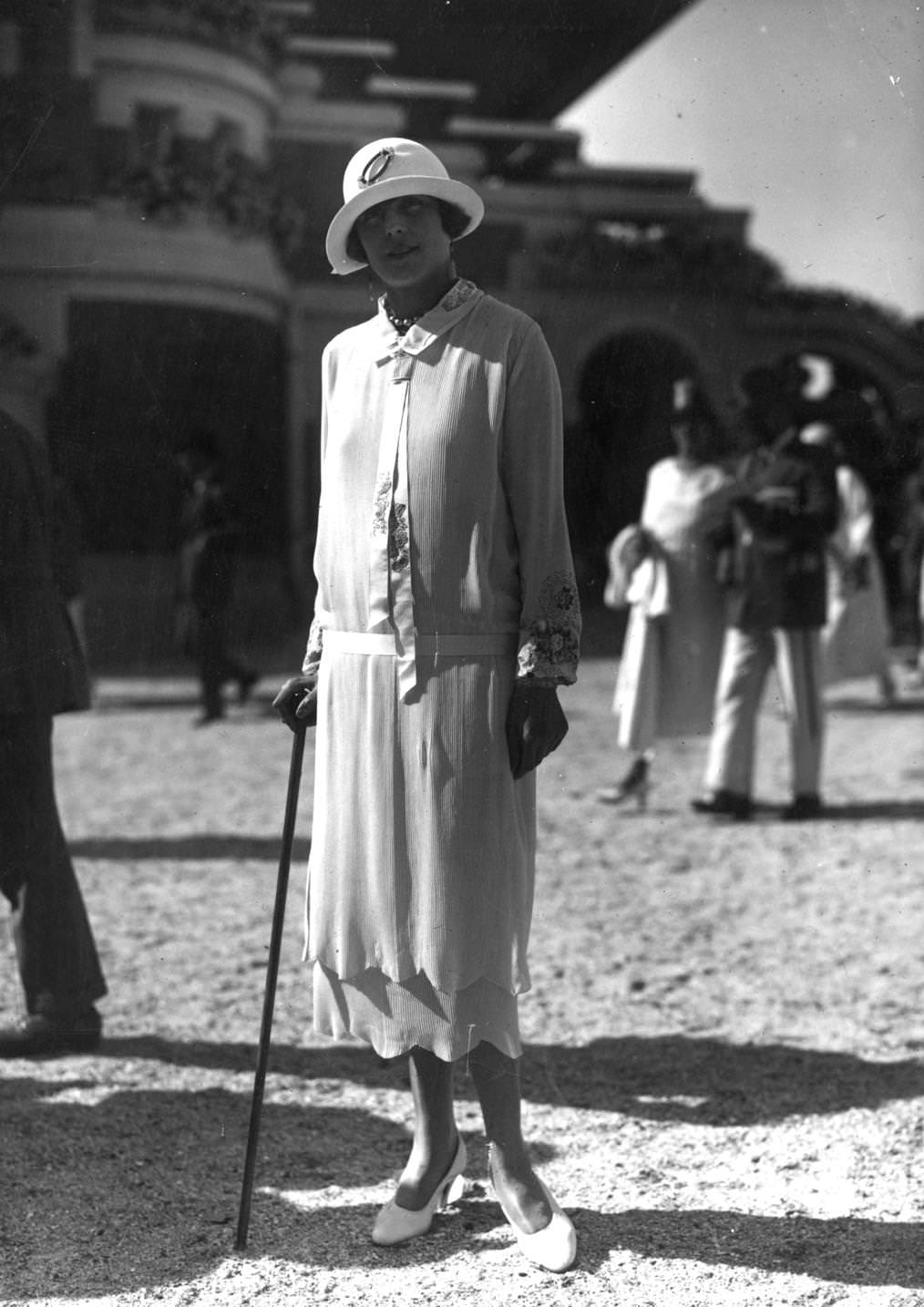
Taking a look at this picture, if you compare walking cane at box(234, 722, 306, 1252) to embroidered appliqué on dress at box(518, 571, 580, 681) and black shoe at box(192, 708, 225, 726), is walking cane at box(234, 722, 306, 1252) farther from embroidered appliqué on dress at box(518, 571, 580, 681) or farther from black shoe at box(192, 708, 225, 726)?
black shoe at box(192, 708, 225, 726)

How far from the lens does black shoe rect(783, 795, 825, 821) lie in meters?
7.38

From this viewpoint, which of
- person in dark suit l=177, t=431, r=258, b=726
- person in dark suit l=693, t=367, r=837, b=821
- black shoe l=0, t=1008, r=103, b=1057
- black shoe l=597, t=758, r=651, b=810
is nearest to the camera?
black shoe l=0, t=1008, r=103, b=1057

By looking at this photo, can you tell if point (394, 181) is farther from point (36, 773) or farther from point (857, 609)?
point (857, 609)

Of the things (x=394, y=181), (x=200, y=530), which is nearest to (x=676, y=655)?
(x=200, y=530)

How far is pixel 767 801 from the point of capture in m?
7.97

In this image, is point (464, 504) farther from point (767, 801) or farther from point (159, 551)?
point (767, 801)

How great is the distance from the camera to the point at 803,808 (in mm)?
7387

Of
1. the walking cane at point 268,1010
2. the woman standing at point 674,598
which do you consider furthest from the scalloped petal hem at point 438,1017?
the woman standing at point 674,598

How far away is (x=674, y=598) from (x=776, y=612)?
74 centimetres

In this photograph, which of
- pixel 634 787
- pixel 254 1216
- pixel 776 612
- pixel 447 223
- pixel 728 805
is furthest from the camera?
pixel 634 787

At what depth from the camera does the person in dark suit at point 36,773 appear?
388cm

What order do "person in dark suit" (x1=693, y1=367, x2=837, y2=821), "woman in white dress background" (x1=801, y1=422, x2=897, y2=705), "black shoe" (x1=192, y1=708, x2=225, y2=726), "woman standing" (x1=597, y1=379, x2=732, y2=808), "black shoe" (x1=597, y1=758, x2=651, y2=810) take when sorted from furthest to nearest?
"black shoe" (x1=192, y1=708, x2=225, y2=726), "woman in white dress background" (x1=801, y1=422, x2=897, y2=705), "black shoe" (x1=597, y1=758, x2=651, y2=810), "person in dark suit" (x1=693, y1=367, x2=837, y2=821), "woman standing" (x1=597, y1=379, x2=732, y2=808)

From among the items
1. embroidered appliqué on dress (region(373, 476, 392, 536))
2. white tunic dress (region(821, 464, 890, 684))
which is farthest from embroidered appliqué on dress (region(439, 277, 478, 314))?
white tunic dress (region(821, 464, 890, 684))

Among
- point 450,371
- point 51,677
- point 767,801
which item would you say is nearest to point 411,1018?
point 450,371
